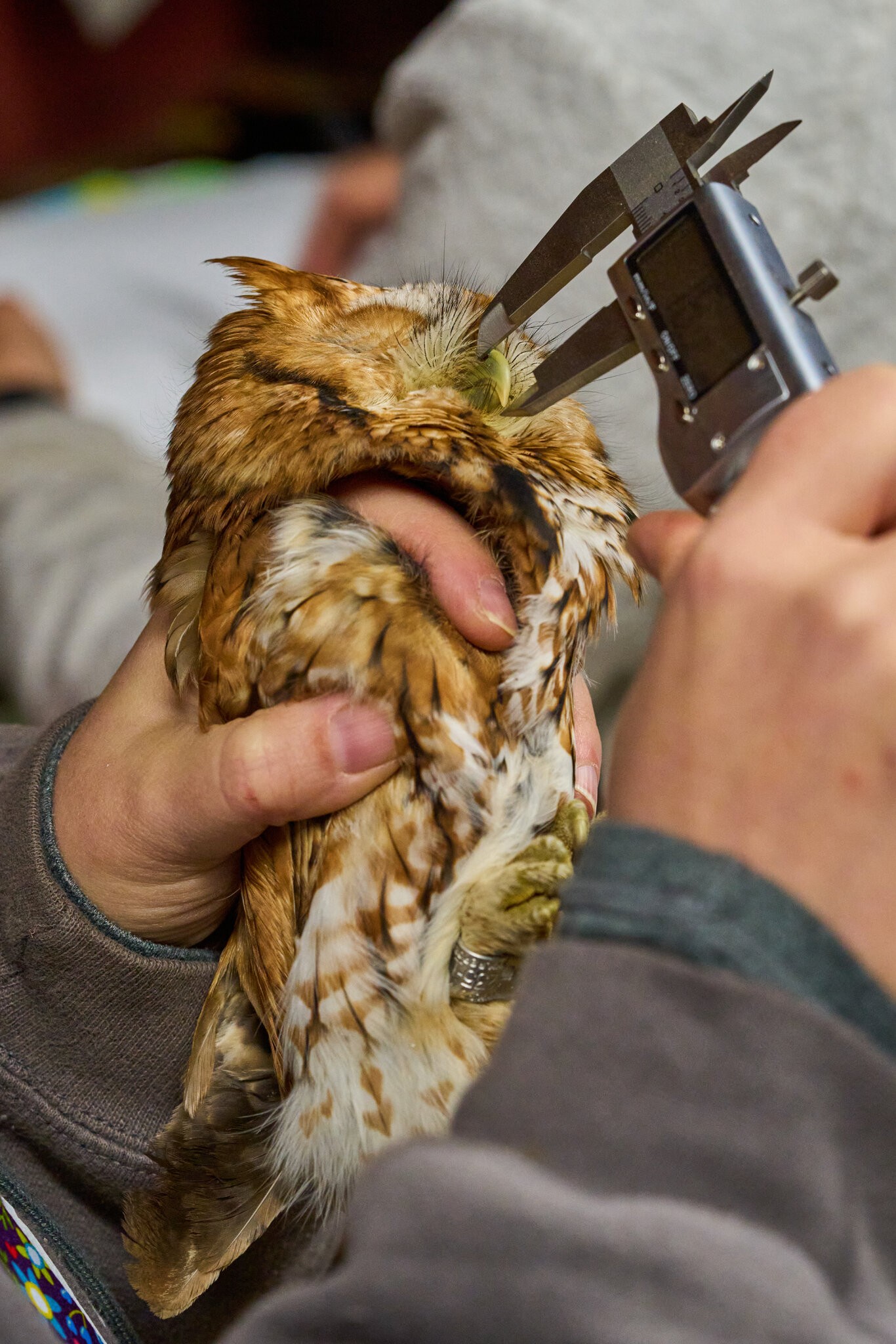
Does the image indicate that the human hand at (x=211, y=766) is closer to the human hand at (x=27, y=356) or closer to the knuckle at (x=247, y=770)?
the knuckle at (x=247, y=770)

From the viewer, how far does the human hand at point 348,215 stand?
9.06 ft

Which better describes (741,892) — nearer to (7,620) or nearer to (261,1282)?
(261,1282)

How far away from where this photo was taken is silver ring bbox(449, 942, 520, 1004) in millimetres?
706

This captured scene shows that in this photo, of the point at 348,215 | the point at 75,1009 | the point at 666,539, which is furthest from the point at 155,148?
the point at 666,539

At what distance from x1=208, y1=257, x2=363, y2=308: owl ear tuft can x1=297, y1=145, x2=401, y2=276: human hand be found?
2005mm

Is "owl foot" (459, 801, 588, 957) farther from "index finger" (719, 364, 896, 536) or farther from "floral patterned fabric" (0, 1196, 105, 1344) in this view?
"floral patterned fabric" (0, 1196, 105, 1344)

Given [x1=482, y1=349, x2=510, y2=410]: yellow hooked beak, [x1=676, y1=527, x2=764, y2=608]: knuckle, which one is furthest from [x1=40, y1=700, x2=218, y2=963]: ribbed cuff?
[x1=676, y1=527, x2=764, y2=608]: knuckle

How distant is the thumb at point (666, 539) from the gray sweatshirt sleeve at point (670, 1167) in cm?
15

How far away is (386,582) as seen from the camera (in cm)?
68

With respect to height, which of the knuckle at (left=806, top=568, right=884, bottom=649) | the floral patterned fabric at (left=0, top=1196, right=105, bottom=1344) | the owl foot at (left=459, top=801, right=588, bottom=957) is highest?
the knuckle at (left=806, top=568, right=884, bottom=649)

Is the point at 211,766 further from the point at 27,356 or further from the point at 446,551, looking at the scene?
the point at 27,356

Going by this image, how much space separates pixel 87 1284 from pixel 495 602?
0.65 m

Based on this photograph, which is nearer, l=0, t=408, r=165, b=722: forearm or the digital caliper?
the digital caliper

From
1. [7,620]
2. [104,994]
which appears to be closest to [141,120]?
[7,620]
